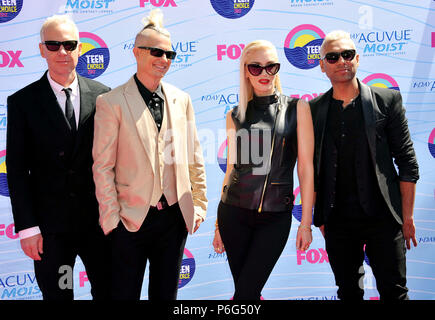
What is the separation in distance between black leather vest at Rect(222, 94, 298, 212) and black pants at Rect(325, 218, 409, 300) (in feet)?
1.52

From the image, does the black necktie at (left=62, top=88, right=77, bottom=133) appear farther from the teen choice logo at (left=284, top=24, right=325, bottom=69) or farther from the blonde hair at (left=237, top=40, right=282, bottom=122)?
the teen choice logo at (left=284, top=24, right=325, bottom=69)

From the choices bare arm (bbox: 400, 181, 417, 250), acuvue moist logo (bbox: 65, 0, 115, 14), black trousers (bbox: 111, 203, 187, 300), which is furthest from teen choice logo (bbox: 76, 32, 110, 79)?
bare arm (bbox: 400, 181, 417, 250)

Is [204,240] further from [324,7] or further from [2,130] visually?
[324,7]

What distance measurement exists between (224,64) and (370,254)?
6.64 ft

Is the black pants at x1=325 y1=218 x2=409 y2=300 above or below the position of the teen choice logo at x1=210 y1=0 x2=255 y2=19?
below

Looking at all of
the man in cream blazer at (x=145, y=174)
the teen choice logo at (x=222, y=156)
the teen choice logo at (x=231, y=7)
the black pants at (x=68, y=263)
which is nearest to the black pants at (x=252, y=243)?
the man in cream blazer at (x=145, y=174)

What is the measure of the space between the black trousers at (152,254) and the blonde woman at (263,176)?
0.34 meters

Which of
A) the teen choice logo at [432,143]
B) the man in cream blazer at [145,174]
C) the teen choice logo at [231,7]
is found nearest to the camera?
the man in cream blazer at [145,174]

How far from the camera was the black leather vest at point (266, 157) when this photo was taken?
8.77 feet

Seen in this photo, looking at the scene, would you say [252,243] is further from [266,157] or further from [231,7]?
[231,7]

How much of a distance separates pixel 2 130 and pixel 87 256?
1835 millimetres

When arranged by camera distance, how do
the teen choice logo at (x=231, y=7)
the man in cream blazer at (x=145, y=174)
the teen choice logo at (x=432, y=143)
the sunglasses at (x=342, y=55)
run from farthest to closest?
the teen choice logo at (x=432, y=143)
the teen choice logo at (x=231, y=7)
the sunglasses at (x=342, y=55)
the man in cream blazer at (x=145, y=174)

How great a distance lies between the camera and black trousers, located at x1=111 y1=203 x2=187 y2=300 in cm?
255

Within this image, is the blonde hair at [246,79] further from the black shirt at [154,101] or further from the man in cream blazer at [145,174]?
the black shirt at [154,101]
